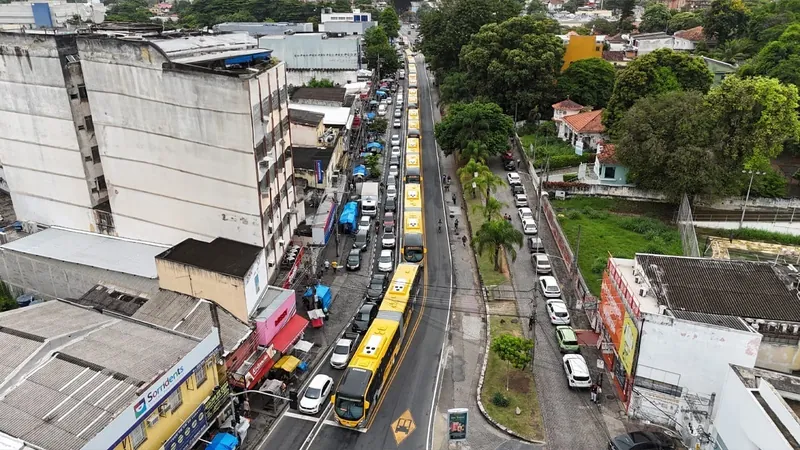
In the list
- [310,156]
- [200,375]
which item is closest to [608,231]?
[310,156]

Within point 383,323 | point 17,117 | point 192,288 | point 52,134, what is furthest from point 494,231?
point 17,117

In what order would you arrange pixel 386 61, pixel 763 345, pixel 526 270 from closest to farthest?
pixel 763 345 < pixel 526 270 < pixel 386 61

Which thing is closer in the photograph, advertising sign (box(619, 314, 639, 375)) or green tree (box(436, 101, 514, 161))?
advertising sign (box(619, 314, 639, 375))

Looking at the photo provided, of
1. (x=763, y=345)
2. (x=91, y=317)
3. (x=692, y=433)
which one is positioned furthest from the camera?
(x=91, y=317)

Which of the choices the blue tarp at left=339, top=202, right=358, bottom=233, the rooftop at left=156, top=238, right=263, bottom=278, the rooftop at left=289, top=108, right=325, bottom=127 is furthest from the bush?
the rooftop at left=289, top=108, right=325, bottom=127

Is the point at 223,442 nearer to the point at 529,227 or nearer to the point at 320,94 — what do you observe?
the point at 529,227

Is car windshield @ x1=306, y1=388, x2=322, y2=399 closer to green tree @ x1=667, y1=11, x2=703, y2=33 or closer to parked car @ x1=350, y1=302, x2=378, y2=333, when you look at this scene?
parked car @ x1=350, y1=302, x2=378, y2=333

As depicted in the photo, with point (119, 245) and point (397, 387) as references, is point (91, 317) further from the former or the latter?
point (397, 387)

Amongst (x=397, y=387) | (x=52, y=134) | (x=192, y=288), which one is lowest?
(x=397, y=387)
